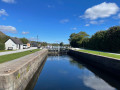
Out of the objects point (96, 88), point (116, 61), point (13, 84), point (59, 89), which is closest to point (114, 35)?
point (116, 61)

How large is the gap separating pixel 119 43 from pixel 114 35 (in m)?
2.16

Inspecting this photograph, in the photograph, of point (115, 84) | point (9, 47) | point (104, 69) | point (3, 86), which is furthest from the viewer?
point (9, 47)

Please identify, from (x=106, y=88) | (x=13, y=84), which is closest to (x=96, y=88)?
(x=106, y=88)

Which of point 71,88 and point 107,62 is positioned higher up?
point 107,62

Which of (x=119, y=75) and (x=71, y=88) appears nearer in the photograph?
(x=71, y=88)

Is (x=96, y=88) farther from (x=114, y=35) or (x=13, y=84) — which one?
(x=114, y=35)

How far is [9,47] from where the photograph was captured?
101 ft

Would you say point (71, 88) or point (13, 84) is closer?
point (13, 84)

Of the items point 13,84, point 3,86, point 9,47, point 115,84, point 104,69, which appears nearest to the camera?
point 3,86

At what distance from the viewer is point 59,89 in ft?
23.9

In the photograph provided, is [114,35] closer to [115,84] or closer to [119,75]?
[119,75]

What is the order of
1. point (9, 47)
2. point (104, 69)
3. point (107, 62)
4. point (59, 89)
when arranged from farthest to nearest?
1. point (9, 47)
2. point (104, 69)
3. point (107, 62)
4. point (59, 89)

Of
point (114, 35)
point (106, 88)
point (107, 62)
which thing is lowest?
point (106, 88)

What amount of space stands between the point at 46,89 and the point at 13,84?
3062 mm
